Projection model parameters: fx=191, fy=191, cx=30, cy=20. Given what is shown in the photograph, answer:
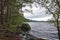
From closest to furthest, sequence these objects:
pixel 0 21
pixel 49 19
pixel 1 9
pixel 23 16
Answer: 1. pixel 1 9
2. pixel 0 21
3. pixel 23 16
4. pixel 49 19

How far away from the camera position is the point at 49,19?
582 cm

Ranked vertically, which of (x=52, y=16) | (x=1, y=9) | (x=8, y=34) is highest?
(x=1, y=9)

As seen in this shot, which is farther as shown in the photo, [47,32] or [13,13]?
[47,32]

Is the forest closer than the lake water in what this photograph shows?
Yes

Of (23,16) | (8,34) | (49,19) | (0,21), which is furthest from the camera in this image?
(49,19)

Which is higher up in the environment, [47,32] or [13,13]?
[13,13]

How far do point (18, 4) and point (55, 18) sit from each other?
4.19 feet

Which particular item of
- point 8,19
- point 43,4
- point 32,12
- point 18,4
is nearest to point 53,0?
point 43,4

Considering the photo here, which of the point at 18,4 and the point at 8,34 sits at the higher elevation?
the point at 18,4

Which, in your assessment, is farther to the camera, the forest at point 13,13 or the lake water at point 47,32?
the lake water at point 47,32

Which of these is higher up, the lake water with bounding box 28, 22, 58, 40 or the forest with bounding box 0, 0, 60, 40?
the forest with bounding box 0, 0, 60, 40

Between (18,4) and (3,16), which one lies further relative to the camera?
(18,4)

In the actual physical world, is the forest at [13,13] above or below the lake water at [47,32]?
above

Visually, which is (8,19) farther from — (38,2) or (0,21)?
(38,2)
